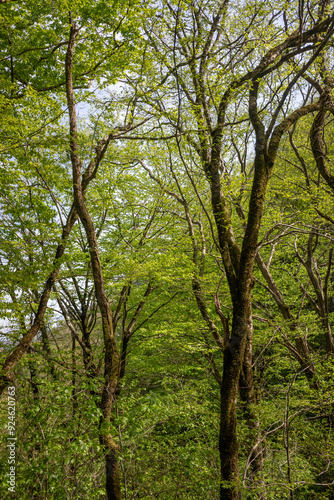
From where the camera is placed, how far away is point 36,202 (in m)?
6.72

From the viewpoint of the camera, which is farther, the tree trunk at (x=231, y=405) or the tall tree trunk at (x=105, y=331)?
the tall tree trunk at (x=105, y=331)

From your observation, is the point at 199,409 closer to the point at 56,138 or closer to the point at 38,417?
the point at 38,417

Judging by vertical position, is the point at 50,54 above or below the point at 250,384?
above

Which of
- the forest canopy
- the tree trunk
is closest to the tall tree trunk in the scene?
the forest canopy

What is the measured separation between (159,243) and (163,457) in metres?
6.23

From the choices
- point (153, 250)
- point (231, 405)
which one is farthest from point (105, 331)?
point (153, 250)

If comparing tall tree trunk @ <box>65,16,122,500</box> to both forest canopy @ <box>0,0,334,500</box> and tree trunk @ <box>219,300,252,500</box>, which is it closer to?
forest canopy @ <box>0,0,334,500</box>

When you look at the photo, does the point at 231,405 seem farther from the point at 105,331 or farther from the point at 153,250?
the point at 153,250

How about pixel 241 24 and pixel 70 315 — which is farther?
pixel 70 315

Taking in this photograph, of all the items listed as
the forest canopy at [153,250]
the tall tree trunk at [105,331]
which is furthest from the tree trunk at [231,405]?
the tall tree trunk at [105,331]

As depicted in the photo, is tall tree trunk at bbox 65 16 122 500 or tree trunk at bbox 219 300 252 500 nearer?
tree trunk at bbox 219 300 252 500

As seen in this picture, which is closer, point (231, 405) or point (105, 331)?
point (231, 405)

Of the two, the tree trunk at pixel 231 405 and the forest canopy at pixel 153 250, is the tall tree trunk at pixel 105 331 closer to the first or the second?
the forest canopy at pixel 153 250

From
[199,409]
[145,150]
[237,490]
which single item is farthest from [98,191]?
[237,490]
